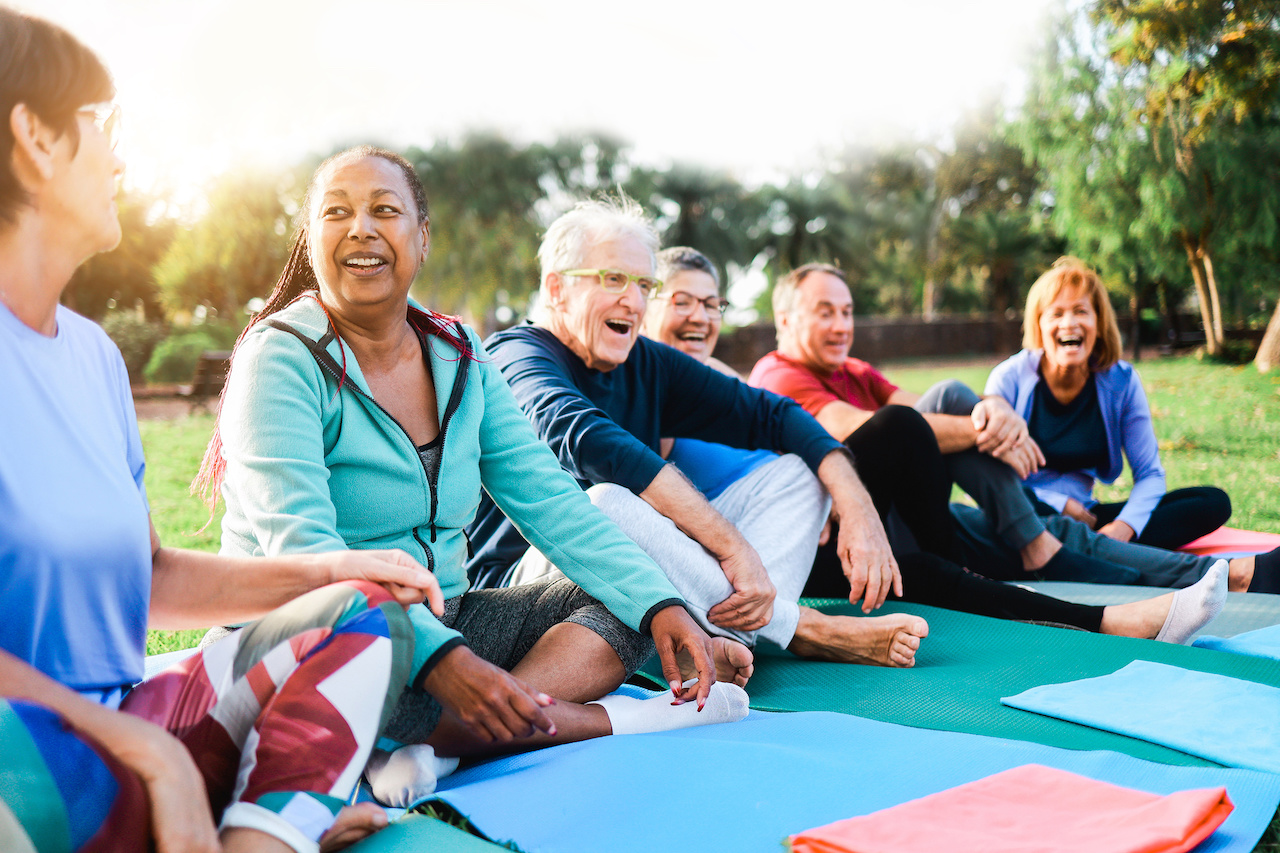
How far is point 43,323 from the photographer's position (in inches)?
56.3

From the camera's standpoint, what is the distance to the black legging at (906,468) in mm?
3535

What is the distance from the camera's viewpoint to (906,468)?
356 centimetres

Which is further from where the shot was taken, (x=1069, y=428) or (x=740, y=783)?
(x=1069, y=428)

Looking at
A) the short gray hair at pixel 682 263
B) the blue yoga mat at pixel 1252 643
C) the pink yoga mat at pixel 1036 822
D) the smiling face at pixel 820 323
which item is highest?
the short gray hair at pixel 682 263

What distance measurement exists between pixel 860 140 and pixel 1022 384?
32.6 m

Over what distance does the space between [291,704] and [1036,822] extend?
130 cm

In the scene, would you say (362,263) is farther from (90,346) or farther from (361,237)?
(90,346)

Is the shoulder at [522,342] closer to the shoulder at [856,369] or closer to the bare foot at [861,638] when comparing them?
the bare foot at [861,638]

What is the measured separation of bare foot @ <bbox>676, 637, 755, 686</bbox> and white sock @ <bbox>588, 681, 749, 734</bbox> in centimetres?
11

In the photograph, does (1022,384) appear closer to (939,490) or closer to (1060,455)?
(1060,455)

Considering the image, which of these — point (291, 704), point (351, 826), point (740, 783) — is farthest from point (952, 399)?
point (291, 704)

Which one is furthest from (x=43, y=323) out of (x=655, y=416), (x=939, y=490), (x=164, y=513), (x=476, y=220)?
(x=476, y=220)

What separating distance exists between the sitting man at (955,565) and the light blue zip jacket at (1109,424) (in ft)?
1.36

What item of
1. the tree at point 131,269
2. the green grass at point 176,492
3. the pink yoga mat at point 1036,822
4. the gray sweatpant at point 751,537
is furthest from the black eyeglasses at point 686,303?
the tree at point 131,269
